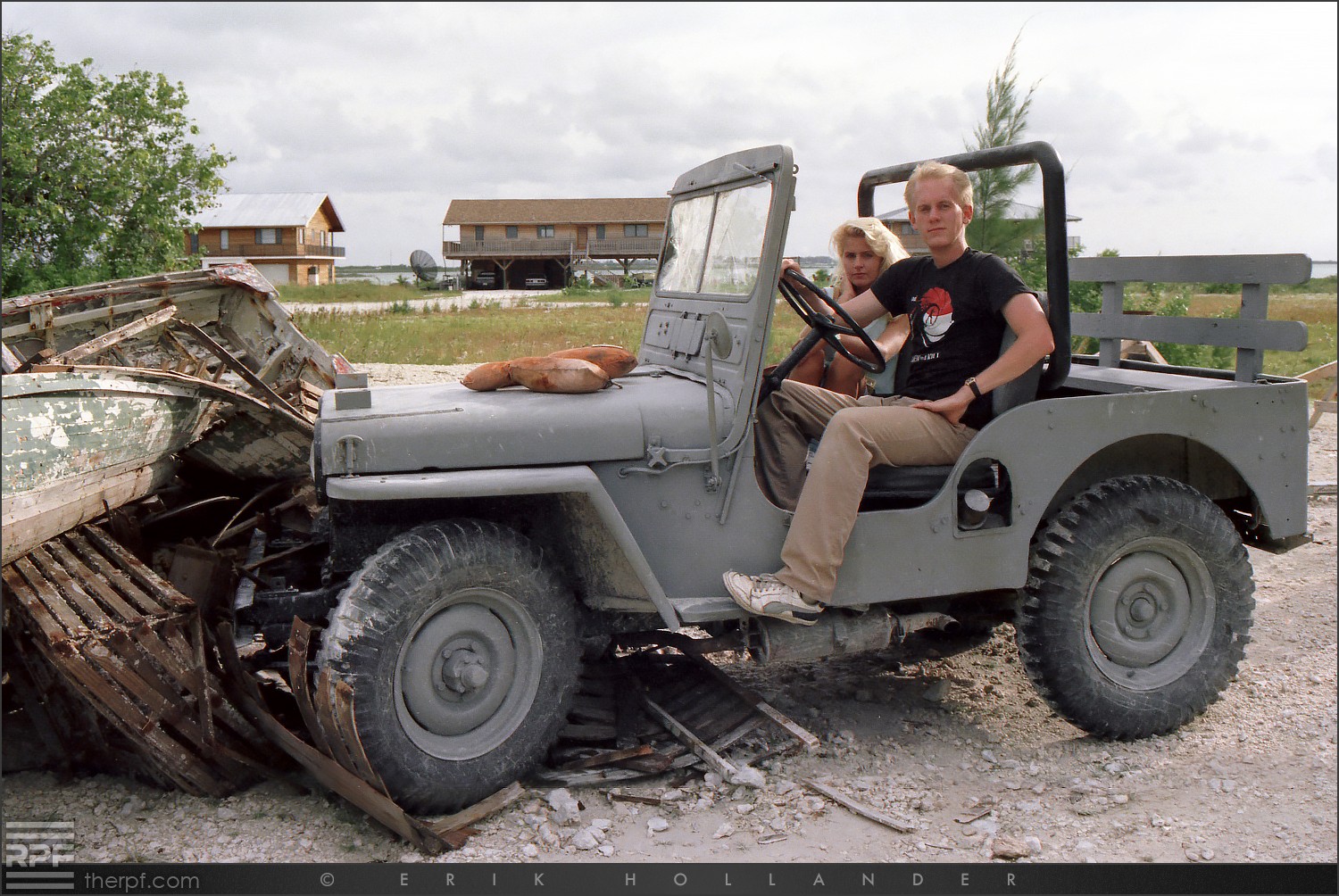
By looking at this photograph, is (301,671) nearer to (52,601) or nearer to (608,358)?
(52,601)

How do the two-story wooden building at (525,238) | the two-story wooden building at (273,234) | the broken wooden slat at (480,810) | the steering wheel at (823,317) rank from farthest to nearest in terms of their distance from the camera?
the two-story wooden building at (273,234) → the two-story wooden building at (525,238) → the steering wheel at (823,317) → the broken wooden slat at (480,810)

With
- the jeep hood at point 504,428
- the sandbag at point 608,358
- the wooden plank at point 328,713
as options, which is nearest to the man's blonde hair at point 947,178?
the jeep hood at point 504,428

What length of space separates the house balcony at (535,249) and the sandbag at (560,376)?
1672 millimetres

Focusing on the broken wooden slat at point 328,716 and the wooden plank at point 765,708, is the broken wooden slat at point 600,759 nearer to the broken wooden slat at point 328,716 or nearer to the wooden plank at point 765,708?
the wooden plank at point 765,708

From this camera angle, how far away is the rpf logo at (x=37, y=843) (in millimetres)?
3453

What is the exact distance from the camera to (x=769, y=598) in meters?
3.91

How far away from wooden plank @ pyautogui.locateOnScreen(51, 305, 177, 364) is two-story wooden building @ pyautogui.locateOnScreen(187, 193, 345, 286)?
17.1ft

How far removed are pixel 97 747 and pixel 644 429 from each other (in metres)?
2.20

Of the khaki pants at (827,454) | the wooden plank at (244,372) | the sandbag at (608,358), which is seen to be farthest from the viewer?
the wooden plank at (244,372)

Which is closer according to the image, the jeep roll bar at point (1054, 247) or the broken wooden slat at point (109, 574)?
the broken wooden slat at point (109, 574)

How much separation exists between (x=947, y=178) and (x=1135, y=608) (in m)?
1.85

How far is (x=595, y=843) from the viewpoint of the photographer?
12.1 ft

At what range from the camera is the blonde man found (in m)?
3.95

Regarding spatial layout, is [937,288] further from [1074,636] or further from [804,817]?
[804,817]
